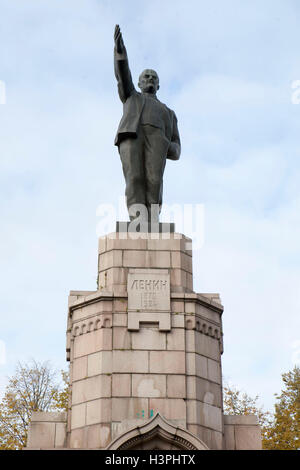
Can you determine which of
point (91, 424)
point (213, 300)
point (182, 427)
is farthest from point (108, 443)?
point (213, 300)

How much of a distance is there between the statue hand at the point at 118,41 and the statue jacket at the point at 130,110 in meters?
0.11

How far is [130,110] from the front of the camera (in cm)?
1608

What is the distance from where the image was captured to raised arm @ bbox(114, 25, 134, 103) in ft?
48.9

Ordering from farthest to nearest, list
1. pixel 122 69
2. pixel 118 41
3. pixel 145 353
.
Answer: pixel 122 69 → pixel 118 41 → pixel 145 353

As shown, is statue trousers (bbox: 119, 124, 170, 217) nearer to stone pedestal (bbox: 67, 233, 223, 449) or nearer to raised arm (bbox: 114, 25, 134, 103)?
raised arm (bbox: 114, 25, 134, 103)

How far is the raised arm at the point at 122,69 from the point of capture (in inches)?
587

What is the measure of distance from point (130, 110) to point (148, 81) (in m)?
1.10

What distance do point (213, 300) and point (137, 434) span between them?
12.7ft

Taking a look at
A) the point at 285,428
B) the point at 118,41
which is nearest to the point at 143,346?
the point at 118,41

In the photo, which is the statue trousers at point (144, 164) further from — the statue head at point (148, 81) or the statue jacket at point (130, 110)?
the statue head at point (148, 81)

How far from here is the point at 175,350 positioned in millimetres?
13164

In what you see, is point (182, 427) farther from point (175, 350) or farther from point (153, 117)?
point (153, 117)

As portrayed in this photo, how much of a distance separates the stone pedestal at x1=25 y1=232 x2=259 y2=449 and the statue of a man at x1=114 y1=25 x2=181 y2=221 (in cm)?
150

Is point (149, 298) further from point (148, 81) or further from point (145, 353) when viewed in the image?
point (148, 81)
